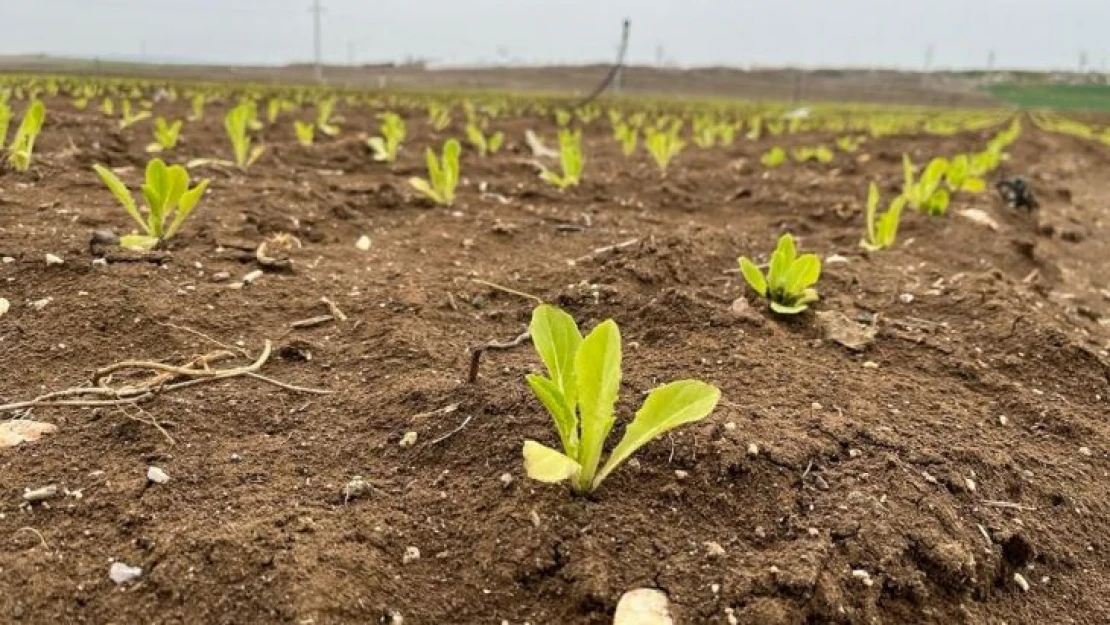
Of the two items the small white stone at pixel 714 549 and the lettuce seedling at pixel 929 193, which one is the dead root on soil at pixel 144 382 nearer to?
the small white stone at pixel 714 549

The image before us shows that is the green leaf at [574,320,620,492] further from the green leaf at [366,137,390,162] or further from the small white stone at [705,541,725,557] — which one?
the green leaf at [366,137,390,162]

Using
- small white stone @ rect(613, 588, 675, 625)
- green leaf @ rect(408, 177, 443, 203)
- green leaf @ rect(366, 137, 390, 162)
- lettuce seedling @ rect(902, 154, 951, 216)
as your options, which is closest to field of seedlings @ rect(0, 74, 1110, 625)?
small white stone @ rect(613, 588, 675, 625)

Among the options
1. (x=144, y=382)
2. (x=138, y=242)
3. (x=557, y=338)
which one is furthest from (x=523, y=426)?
(x=138, y=242)

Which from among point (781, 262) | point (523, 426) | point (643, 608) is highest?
point (781, 262)

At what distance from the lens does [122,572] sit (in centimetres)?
129

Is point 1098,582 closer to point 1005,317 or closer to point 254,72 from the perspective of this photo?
point 1005,317

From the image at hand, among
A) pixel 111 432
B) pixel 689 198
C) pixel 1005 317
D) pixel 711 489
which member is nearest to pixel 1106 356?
pixel 1005 317

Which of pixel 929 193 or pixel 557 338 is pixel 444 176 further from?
pixel 557 338

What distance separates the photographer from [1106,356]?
2559 mm

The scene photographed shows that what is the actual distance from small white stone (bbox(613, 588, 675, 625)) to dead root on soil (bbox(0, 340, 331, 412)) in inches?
39.3

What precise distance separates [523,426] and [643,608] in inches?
21.0

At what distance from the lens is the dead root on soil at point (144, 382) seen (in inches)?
70.9

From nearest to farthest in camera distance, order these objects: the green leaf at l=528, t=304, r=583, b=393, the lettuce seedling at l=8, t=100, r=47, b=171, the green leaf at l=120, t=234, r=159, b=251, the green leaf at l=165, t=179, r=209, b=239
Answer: the green leaf at l=528, t=304, r=583, b=393 → the green leaf at l=120, t=234, r=159, b=251 → the green leaf at l=165, t=179, r=209, b=239 → the lettuce seedling at l=8, t=100, r=47, b=171

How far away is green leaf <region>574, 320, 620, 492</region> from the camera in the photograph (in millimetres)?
1448
